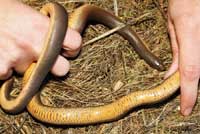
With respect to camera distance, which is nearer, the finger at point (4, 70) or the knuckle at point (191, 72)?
the knuckle at point (191, 72)

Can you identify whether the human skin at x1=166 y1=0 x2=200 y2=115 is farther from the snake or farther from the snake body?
the snake body

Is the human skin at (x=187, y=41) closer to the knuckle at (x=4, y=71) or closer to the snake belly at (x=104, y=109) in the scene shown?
the snake belly at (x=104, y=109)

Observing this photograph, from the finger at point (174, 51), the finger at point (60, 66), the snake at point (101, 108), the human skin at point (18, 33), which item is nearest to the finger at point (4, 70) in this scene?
the human skin at point (18, 33)

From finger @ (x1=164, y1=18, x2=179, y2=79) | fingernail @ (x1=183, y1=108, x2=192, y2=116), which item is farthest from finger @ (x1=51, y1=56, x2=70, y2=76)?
fingernail @ (x1=183, y1=108, x2=192, y2=116)

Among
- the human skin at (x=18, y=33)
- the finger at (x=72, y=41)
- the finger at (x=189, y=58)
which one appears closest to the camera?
the finger at (x=189, y=58)

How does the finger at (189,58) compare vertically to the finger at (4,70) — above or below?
above

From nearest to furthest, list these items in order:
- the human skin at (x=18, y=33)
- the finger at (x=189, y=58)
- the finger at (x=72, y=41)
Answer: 1. the finger at (x=189, y=58)
2. the human skin at (x=18, y=33)
3. the finger at (x=72, y=41)

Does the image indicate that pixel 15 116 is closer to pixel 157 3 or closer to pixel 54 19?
pixel 54 19

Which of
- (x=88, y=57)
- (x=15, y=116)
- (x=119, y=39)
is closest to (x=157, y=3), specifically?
(x=119, y=39)
